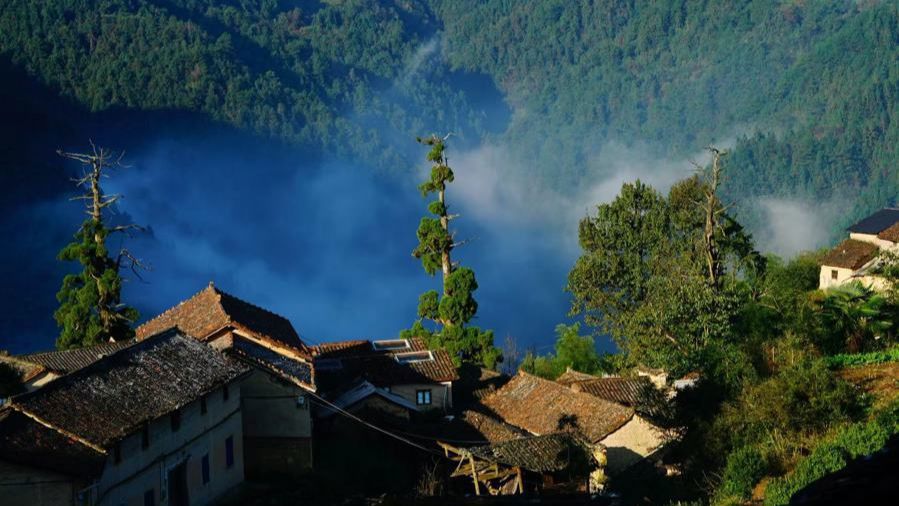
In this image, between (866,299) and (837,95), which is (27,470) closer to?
(866,299)

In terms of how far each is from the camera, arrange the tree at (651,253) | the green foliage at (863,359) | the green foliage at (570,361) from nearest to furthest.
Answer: the green foliage at (863,359), the tree at (651,253), the green foliage at (570,361)

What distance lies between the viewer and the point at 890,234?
55.6 metres

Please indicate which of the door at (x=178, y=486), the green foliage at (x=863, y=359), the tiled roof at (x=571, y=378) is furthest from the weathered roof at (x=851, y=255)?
the door at (x=178, y=486)

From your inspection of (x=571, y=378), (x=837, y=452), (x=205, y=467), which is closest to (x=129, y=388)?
(x=205, y=467)

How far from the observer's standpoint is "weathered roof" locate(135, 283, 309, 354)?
30622 mm

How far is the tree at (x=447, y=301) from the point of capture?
43062mm

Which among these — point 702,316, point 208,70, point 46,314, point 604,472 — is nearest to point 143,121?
point 208,70

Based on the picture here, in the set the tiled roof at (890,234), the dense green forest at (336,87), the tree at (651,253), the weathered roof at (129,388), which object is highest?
the dense green forest at (336,87)

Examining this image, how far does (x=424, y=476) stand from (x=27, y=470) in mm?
11942

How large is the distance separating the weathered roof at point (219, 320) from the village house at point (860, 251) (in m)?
25.0

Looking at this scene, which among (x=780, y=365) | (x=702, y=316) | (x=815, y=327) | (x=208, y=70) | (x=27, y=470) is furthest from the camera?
(x=208, y=70)

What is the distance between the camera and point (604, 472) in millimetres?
29266

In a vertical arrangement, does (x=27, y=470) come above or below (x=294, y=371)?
below

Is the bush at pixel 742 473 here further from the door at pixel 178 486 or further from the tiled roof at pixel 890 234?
the tiled roof at pixel 890 234
